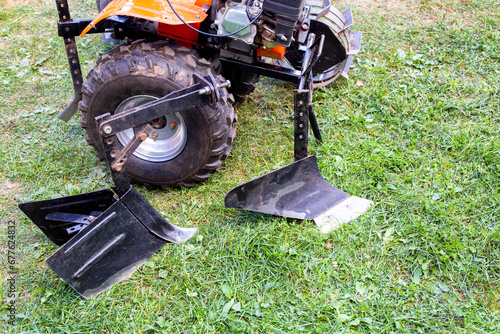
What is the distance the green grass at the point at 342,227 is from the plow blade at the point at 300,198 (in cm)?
9

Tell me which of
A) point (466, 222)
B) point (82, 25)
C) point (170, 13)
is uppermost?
point (170, 13)

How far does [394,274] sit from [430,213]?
62 cm

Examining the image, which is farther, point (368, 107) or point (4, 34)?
point (4, 34)

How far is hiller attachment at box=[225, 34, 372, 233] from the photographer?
115 inches

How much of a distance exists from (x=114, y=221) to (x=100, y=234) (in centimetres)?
11

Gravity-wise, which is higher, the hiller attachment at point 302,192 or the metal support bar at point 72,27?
the metal support bar at point 72,27

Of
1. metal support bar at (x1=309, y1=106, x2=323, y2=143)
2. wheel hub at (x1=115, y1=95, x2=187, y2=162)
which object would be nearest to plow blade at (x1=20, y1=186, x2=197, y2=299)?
wheel hub at (x1=115, y1=95, x2=187, y2=162)

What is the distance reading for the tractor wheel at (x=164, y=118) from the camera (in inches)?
115

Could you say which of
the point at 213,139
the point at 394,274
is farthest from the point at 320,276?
the point at 213,139

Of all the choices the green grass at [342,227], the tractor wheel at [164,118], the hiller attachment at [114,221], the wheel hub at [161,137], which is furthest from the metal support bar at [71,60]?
the hiller attachment at [114,221]

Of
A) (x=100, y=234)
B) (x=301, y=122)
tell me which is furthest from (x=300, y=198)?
(x=100, y=234)

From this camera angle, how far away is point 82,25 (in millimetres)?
3387

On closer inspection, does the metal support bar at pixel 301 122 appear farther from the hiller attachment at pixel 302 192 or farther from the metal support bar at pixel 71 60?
the metal support bar at pixel 71 60

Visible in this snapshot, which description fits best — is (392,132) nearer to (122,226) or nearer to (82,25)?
(122,226)
